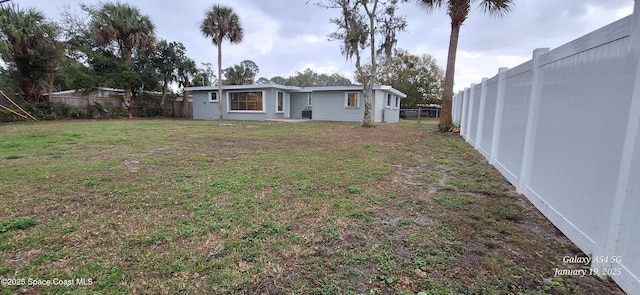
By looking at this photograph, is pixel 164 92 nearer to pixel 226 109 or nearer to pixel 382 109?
pixel 226 109

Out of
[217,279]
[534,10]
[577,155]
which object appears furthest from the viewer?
[534,10]

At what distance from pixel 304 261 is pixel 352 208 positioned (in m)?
1.17

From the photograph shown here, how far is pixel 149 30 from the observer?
59.0 feet

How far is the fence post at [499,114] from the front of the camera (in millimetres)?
4828

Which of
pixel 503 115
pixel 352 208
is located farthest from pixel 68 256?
pixel 503 115

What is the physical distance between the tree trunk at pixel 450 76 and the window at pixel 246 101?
11.6m

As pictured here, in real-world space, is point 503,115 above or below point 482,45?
below

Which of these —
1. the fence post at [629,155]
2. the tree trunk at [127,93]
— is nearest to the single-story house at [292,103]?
the tree trunk at [127,93]

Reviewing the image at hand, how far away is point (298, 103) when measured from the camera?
21016mm

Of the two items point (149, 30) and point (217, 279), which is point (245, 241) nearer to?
point (217, 279)

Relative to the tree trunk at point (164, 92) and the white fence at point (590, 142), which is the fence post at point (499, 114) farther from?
the tree trunk at point (164, 92)

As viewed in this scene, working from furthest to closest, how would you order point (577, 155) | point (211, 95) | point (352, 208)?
point (211, 95)
point (352, 208)
point (577, 155)

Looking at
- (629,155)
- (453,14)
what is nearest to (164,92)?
(453,14)

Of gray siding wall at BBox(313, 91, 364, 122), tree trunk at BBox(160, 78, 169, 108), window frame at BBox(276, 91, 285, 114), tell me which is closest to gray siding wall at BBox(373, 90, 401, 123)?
gray siding wall at BBox(313, 91, 364, 122)
